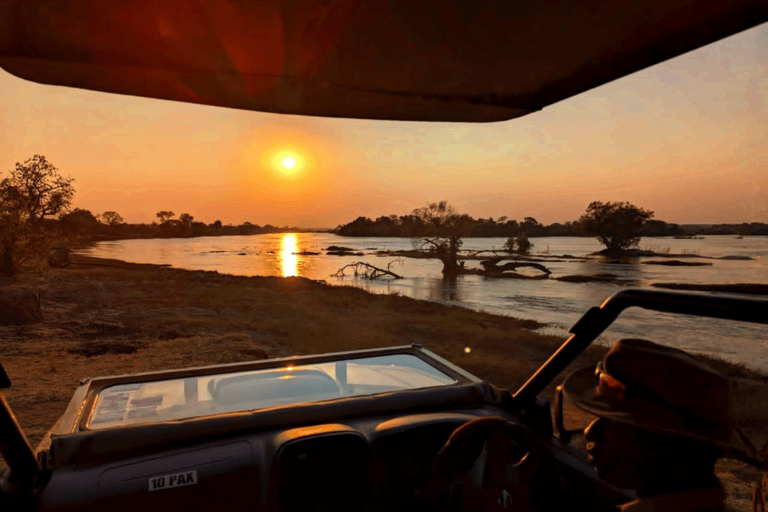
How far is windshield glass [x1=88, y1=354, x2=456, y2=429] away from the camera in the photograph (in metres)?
2.67

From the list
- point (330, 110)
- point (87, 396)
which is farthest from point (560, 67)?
point (87, 396)

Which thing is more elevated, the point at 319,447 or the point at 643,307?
the point at 643,307

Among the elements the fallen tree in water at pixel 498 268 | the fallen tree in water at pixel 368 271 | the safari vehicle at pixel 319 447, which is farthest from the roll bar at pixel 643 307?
the fallen tree in water at pixel 498 268

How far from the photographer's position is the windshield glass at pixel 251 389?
267cm

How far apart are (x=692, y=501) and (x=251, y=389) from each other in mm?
2228

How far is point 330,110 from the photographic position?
2.55 meters

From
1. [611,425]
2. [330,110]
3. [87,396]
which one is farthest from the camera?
[87,396]

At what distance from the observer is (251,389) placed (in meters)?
2.99

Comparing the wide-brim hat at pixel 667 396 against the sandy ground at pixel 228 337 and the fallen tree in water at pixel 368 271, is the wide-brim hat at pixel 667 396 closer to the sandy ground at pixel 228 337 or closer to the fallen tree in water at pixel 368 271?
the sandy ground at pixel 228 337

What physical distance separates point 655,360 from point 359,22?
1.47 m

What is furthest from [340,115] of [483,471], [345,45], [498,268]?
[498,268]

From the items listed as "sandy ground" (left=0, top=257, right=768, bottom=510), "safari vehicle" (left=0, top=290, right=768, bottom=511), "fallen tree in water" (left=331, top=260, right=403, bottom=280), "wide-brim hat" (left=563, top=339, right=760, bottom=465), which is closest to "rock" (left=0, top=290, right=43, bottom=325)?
"sandy ground" (left=0, top=257, right=768, bottom=510)

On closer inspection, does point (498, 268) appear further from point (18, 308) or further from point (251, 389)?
point (251, 389)

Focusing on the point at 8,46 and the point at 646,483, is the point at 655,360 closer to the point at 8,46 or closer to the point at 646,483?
the point at 646,483
